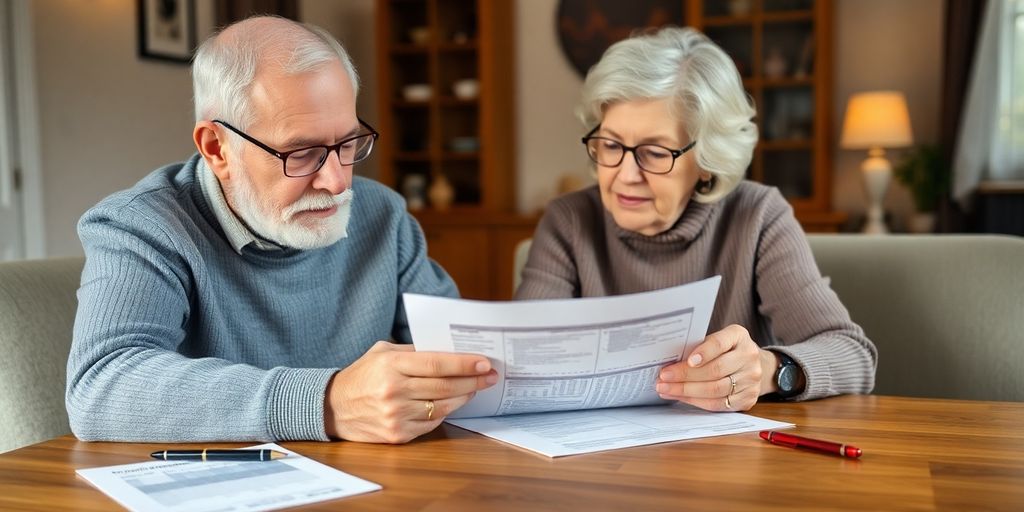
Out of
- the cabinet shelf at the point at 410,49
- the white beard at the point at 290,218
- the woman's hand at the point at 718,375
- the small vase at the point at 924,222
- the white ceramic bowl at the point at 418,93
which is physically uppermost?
the cabinet shelf at the point at 410,49

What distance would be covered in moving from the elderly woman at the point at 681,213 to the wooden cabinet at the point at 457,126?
118 inches

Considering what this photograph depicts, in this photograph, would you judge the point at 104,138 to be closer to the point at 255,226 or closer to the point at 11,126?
the point at 11,126

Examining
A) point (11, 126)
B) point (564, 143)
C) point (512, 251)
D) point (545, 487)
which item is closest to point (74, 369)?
point (545, 487)

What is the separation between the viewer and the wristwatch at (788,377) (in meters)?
1.39

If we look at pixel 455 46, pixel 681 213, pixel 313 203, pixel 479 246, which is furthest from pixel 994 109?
pixel 313 203

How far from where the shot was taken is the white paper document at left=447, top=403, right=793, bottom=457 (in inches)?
43.5

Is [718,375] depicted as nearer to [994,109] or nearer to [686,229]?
[686,229]

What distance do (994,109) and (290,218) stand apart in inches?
147

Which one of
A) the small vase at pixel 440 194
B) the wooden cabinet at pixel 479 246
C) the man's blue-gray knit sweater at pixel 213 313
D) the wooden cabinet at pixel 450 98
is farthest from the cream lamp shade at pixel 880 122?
the man's blue-gray knit sweater at pixel 213 313

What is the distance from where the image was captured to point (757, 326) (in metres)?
1.81

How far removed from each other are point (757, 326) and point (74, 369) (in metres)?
1.16

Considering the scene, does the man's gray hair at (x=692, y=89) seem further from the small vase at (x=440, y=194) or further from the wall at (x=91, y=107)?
the small vase at (x=440, y=194)

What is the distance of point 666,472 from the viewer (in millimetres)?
990

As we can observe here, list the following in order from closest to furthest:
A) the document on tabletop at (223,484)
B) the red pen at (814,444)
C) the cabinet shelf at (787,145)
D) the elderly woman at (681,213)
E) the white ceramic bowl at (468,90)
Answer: the document on tabletop at (223,484)
the red pen at (814,444)
the elderly woman at (681,213)
the cabinet shelf at (787,145)
the white ceramic bowl at (468,90)
